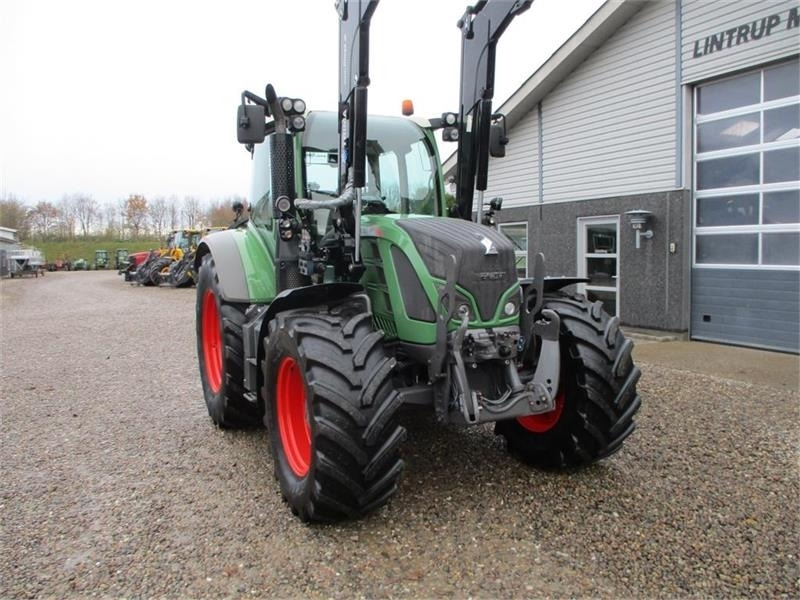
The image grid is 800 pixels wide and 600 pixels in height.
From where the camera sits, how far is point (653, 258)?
9500 mm

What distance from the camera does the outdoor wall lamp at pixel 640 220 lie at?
9383 millimetres

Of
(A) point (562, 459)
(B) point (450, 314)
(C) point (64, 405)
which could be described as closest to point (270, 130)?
(B) point (450, 314)

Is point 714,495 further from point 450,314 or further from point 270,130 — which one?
point 270,130

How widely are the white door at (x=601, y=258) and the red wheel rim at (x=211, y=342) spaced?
701 centimetres

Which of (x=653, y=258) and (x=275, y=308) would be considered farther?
(x=653, y=258)

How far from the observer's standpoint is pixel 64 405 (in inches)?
231

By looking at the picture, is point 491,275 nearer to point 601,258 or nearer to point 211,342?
point 211,342

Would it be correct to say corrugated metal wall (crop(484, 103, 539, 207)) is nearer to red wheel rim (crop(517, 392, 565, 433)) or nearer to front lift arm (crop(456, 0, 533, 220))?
front lift arm (crop(456, 0, 533, 220))

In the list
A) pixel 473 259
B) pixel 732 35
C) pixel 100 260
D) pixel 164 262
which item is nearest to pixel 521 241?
pixel 732 35

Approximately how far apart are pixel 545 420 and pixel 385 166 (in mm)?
2025

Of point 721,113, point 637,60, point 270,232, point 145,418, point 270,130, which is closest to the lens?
point 270,130

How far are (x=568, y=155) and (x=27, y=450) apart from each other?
31.1ft

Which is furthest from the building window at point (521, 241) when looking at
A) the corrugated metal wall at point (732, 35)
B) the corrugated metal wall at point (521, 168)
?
the corrugated metal wall at point (732, 35)

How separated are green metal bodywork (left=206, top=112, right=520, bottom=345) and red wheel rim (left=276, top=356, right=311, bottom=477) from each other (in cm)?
63
